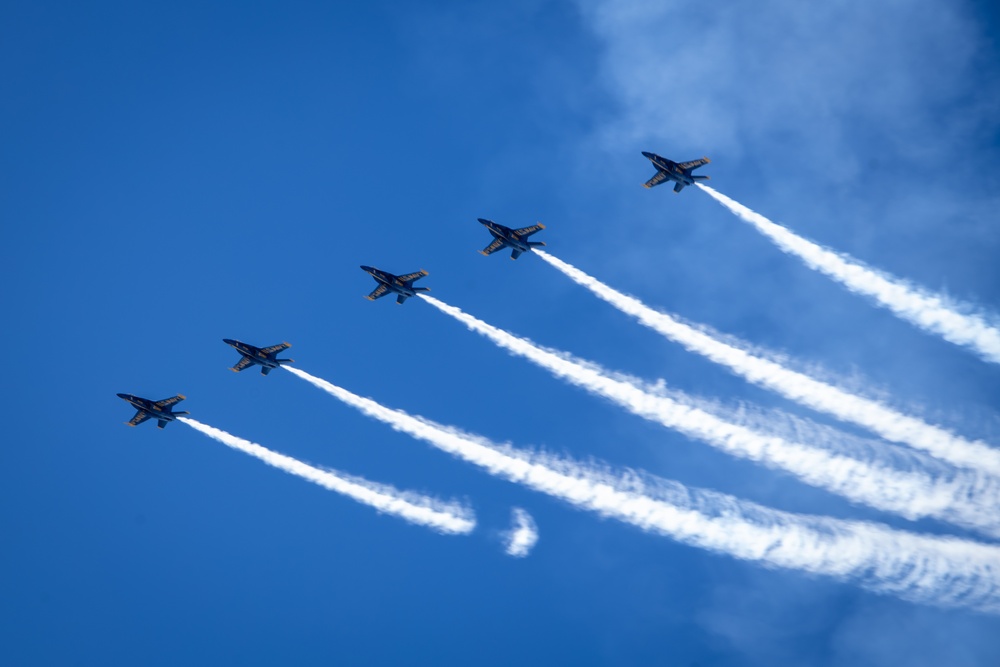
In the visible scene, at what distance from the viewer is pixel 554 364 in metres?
81.8

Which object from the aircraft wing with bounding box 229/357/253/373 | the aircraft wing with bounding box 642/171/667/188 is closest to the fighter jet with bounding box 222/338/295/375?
the aircraft wing with bounding box 229/357/253/373

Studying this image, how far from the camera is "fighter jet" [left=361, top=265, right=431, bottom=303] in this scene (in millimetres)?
83625

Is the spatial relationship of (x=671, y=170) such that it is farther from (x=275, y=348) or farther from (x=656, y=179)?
(x=275, y=348)

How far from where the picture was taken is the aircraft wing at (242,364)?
8481 centimetres

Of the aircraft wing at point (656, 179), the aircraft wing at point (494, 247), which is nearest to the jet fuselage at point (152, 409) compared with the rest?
the aircraft wing at point (494, 247)

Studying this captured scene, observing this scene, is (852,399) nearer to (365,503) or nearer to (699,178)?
(699,178)

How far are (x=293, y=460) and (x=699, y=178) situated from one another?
4259cm

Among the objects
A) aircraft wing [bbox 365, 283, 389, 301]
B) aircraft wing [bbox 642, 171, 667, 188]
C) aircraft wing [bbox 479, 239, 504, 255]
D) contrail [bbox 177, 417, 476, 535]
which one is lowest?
contrail [bbox 177, 417, 476, 535]

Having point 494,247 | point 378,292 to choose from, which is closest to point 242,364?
point 378,292

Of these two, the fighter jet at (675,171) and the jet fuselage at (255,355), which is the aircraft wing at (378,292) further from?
the fighter jet at (675,171)

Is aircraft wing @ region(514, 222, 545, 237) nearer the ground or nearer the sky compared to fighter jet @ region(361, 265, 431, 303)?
nearer the sky

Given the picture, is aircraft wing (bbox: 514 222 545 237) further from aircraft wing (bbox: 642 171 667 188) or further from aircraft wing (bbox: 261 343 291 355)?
aircraft wing (bbox: 261 343 291 355)

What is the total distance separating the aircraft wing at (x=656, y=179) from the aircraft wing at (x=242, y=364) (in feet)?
124

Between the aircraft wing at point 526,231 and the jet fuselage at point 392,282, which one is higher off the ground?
the aircraft wing at point 526,231
